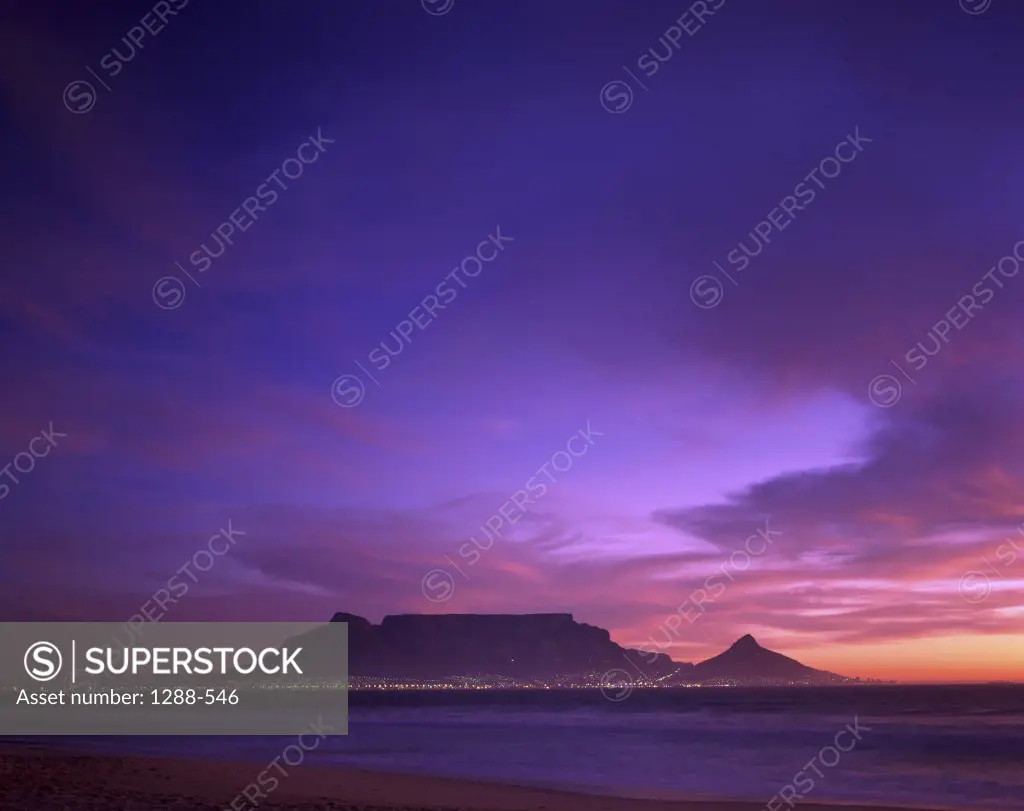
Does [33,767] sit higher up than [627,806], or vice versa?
[33,767]

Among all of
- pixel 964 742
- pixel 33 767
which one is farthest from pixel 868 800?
pixel 964 742

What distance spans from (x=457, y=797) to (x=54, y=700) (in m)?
70.9

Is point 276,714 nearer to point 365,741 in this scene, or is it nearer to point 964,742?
point 365,741

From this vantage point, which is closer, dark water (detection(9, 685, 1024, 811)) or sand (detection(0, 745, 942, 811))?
sand (detection(0, 745, 942, 811))

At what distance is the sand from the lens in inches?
703

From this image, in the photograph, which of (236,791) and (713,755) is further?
(713,755)

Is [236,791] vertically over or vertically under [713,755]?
over

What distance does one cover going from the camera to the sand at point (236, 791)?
17844 mm

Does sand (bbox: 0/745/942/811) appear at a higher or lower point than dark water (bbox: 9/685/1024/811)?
higher

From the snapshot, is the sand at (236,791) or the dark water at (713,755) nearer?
the sand at (236,791)

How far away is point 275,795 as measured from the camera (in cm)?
2052

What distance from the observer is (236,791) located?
21.1 meters

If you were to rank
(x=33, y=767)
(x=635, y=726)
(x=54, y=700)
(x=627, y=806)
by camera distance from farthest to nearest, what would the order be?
(x=54, y=700)
(x=635, y=726)
(x=33, y=767)
(x=627, y=806)

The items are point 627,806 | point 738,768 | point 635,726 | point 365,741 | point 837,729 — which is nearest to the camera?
point 627,806
